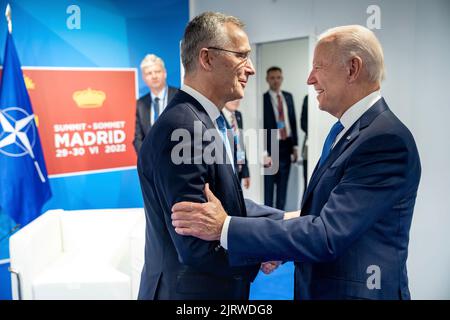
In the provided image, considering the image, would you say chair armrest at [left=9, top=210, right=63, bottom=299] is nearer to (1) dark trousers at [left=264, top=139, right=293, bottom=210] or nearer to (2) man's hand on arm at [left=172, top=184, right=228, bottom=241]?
(2) man's hand on arm at [left=172, top=184, right=228, bottom=241]

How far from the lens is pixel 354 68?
1.26 metres

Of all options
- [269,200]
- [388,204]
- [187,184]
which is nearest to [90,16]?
[269,200]

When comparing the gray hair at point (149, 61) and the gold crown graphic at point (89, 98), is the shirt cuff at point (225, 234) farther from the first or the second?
the gray hair at point (149, 61)

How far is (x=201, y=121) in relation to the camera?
4.14 ft

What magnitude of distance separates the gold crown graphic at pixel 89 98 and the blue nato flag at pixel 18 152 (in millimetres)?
578

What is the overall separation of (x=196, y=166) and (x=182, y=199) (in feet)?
0.34

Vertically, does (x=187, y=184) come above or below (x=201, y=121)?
below

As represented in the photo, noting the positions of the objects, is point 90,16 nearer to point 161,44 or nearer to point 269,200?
point 161,44

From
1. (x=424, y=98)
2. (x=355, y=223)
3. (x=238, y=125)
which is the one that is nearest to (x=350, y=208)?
(x=355, y=223)

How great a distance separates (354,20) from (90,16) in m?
2.37

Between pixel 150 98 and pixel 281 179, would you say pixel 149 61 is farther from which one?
pixel 281 179

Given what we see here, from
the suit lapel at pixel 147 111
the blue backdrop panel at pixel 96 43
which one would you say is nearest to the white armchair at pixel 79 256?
the blue backdrop panel at pixel 96 43

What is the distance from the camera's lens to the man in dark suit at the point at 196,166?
118 cm

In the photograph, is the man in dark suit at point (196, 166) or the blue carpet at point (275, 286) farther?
the blue carpet at point (275, 286)
